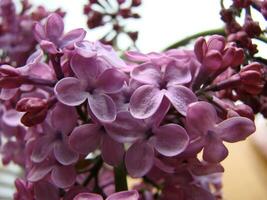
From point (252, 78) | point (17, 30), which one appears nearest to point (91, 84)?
point (252, 78)

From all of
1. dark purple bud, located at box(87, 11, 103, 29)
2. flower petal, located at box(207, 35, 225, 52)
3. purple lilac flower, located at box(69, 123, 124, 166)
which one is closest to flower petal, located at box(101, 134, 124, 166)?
purple lilac flower, located at box(69, 123, 124, 166)

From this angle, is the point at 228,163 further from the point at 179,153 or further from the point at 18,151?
the point at 179,153

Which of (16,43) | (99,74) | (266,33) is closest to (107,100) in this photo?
(99,74)

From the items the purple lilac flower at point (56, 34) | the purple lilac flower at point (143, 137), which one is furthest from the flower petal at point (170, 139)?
the purple lilac flower at point (56, 34)

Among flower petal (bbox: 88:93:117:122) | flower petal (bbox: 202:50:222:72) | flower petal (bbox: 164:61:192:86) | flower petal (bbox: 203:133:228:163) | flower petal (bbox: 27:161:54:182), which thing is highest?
flower petal (bbox: 202:50:222:72)

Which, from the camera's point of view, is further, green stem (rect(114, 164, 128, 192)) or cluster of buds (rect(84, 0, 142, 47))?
cluster of buds (rect(84, 0, 142, 47))

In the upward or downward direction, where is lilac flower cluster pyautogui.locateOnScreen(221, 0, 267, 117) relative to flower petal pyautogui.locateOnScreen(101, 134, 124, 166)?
upward

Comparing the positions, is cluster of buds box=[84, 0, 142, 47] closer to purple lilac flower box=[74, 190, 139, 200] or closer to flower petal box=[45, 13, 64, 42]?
flower petal box=[45, 13, 64, 42]
